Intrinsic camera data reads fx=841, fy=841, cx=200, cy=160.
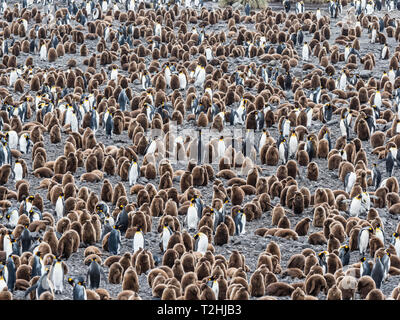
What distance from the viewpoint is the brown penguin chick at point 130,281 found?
1004 cm

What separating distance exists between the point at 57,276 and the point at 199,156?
4.68 metres

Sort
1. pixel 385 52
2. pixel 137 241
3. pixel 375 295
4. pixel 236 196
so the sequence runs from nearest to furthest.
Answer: pixel 375 295
pixel 137 241
pixel 236 196
pixel 385 52

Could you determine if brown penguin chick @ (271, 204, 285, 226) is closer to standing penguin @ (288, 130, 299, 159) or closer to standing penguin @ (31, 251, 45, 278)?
standing penguin @ (288, 130, 299, 159)

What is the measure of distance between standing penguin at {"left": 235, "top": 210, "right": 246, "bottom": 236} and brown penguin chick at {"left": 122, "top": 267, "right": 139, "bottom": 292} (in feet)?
7.25

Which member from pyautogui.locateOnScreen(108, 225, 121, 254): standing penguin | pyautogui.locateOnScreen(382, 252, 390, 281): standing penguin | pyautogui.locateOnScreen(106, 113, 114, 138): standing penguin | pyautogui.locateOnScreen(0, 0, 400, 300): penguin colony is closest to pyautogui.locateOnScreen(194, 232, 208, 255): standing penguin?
pyautogui.locateOnScreen(0, 0, 400, 300): penguin colony

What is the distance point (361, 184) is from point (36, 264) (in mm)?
5455

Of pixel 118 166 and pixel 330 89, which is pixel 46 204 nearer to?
pixel 118 166

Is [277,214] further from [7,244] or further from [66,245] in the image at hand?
[7,244]

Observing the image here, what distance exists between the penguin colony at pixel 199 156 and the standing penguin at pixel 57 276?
0.03 m

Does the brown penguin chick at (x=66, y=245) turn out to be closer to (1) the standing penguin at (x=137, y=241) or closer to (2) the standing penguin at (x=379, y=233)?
(1) the standing penguin at (x=137, y=241)

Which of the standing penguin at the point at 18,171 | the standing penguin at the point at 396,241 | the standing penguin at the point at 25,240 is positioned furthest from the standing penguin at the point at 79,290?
the standing penguin at the point at 396,241

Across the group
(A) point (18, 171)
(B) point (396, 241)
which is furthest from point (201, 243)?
(A) point (18, 171)

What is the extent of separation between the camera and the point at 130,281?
396 inches
